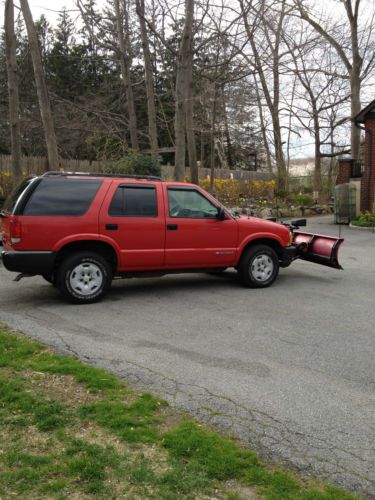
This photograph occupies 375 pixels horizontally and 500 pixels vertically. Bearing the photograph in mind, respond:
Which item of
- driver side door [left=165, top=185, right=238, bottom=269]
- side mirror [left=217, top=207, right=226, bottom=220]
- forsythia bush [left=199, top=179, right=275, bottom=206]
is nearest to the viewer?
driver side door [left=165, top=185, right=238, bottom=269]

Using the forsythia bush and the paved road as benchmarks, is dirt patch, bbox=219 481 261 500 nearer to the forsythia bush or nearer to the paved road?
the paved road

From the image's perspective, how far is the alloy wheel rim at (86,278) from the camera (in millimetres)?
7141

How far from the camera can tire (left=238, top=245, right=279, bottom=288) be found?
8.45 meters

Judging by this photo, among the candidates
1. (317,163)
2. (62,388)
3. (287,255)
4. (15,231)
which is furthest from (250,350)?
(317,163)

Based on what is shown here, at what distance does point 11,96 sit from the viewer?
15.8m

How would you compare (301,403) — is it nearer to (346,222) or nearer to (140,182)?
(140,182)

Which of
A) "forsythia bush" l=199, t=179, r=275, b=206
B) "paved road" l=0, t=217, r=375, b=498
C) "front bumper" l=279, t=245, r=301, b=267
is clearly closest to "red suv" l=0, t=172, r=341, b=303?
"front bumper" l=279, t=245, r=301, b=267

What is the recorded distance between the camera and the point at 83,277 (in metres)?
7.19

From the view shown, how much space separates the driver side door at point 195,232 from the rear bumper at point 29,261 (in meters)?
1.83

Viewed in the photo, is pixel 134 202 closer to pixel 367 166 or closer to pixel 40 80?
pixel 40 80

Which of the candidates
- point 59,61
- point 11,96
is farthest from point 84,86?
point 11,96

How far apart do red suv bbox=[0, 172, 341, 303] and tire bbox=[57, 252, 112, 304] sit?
0.05 ft

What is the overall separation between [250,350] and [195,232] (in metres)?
3.02

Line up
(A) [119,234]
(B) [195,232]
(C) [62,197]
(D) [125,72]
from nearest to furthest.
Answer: (C) [62,197], (A) [119,234], (B) [195,232], (D) [125,72]
